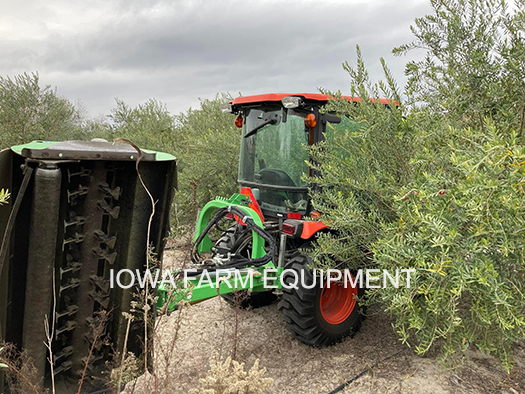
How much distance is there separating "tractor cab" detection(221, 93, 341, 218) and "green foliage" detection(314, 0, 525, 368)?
10.2 inches

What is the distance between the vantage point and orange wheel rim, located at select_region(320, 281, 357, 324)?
375 cm

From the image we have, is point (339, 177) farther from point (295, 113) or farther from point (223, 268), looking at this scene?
point (223, 268)

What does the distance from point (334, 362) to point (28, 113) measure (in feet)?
45.8

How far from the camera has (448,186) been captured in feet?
8.02

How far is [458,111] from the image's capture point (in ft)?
10.0

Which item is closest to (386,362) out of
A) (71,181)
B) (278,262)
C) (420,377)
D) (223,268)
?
(420,377)

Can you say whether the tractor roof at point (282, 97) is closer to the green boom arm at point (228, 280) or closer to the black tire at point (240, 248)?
the green boom arm at point (228, 280)

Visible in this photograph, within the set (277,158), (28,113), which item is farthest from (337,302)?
(28,113)

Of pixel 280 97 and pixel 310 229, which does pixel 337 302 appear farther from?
pixel 280 97

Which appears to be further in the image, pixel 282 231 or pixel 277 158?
pixel 277 158

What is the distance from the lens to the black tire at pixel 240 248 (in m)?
4.03

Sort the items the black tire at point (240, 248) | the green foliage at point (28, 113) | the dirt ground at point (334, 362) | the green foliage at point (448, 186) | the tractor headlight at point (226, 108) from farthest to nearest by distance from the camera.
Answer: the green foliage at point (28, 113) < the tractor headlight at point (226, 108) < the black tire at point (240, 248) < the dirt ground at point (334, 362) < the green foliage at point (448, 186)

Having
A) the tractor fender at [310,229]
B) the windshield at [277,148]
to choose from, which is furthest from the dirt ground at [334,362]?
the windshield at [277,148]

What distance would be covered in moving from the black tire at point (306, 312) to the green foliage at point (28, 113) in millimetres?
11741
